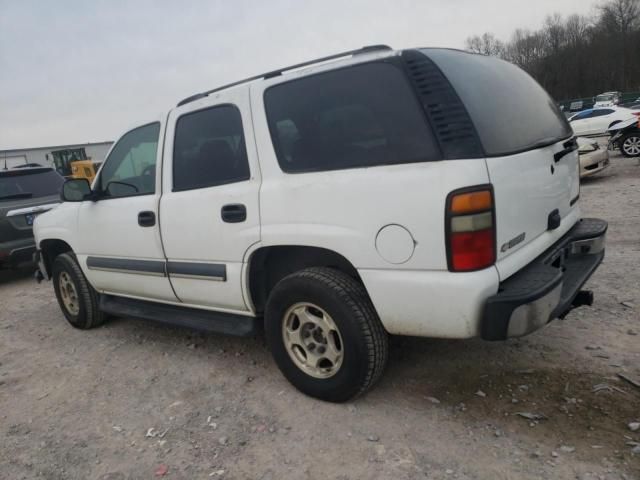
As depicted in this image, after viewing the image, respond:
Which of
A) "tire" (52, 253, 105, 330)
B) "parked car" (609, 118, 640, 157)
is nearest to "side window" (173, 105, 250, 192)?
"tire" (52, 253, 105, 330)

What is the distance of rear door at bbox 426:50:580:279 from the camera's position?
2246 mm

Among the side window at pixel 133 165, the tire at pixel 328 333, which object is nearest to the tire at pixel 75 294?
the side window at pixel 133 165

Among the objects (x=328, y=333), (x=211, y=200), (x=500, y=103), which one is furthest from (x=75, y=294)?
(x=500, y=103)

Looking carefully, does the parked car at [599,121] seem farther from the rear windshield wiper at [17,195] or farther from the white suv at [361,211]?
the rear windshield wiper at [17,195]

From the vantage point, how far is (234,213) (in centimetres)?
290

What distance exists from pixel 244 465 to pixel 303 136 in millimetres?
1789

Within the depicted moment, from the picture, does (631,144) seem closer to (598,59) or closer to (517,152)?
(517,152)

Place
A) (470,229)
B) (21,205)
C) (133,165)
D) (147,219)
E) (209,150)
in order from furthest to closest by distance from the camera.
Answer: (21,205) → (133,165) → (147,219) → (209,150) → (470,229)

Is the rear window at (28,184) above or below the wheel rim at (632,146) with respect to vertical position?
above

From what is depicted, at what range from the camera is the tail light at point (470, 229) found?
6.98 feet

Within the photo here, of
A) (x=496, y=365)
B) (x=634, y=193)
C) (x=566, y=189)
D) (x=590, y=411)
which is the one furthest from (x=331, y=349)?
(x=634, y=193)

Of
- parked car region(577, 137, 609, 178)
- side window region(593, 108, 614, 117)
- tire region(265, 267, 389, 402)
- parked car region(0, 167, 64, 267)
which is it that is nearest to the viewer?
tire region(265, 267, 389, 402)

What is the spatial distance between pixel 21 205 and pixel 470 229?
268 inches

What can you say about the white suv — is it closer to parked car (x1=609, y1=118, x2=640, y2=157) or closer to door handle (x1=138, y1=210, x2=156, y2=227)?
door handle (x1=138, y1=210, x2=156, y2=227)
